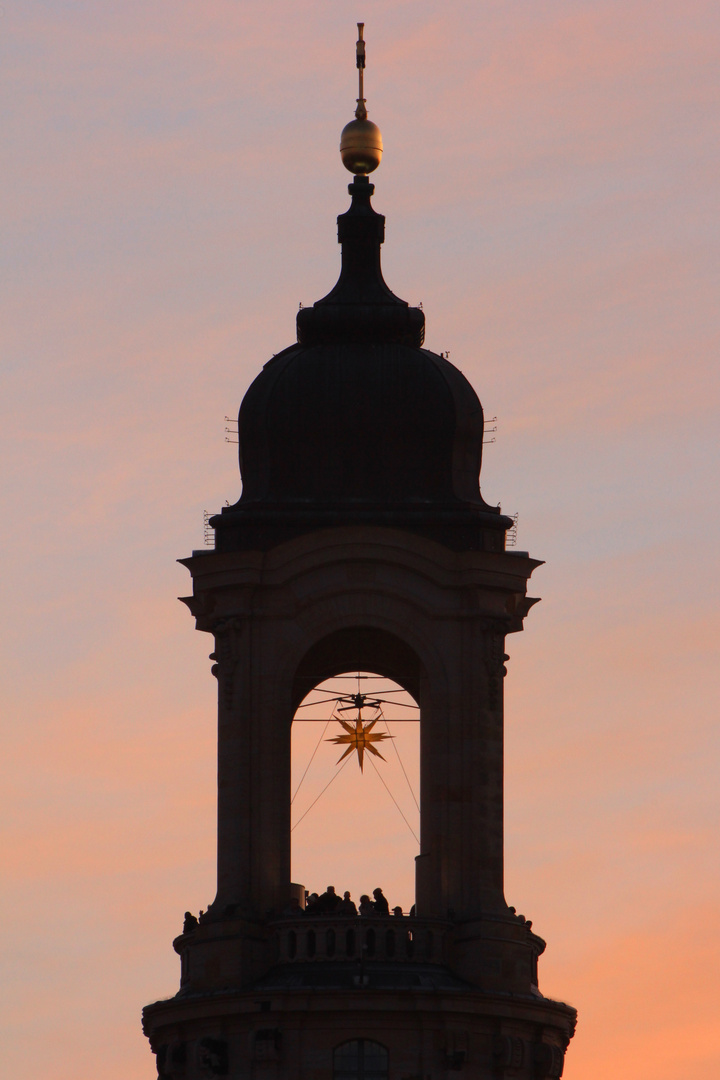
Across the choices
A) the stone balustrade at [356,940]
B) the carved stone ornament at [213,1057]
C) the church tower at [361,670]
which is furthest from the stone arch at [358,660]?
the carved stone ornament at [213,1057]

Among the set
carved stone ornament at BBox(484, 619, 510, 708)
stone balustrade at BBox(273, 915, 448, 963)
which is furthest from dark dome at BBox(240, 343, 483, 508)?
stone balustrade at BBox(273, 915, 448, 963)

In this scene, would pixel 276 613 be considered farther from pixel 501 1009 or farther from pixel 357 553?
pixel 501 1009

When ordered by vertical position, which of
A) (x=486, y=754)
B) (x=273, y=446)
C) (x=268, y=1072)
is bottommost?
(x=268, y=1072)

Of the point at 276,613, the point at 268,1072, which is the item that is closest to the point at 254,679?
the point at 276,613

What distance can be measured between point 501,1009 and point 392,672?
1040cm

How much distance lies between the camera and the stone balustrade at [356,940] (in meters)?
112

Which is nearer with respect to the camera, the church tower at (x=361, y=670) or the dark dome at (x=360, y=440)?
the church tower at (x=361, y=670)

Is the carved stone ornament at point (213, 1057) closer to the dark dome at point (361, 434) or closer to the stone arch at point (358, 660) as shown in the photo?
the stone arch at point (358, 660)

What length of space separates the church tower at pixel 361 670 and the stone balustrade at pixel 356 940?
0.04 meters

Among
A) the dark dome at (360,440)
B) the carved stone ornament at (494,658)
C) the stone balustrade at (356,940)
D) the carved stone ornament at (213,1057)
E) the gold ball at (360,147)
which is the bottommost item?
the carved stone ornament at (213,1057)

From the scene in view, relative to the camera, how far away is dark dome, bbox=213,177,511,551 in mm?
115750

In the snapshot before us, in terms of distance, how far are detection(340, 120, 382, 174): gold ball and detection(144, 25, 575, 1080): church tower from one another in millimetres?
1190

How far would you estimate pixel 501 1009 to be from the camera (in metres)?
112

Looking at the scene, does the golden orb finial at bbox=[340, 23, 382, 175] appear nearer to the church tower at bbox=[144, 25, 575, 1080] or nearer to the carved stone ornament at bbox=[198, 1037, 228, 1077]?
the church tower at bbox=[144, 25, 575, 1080]
